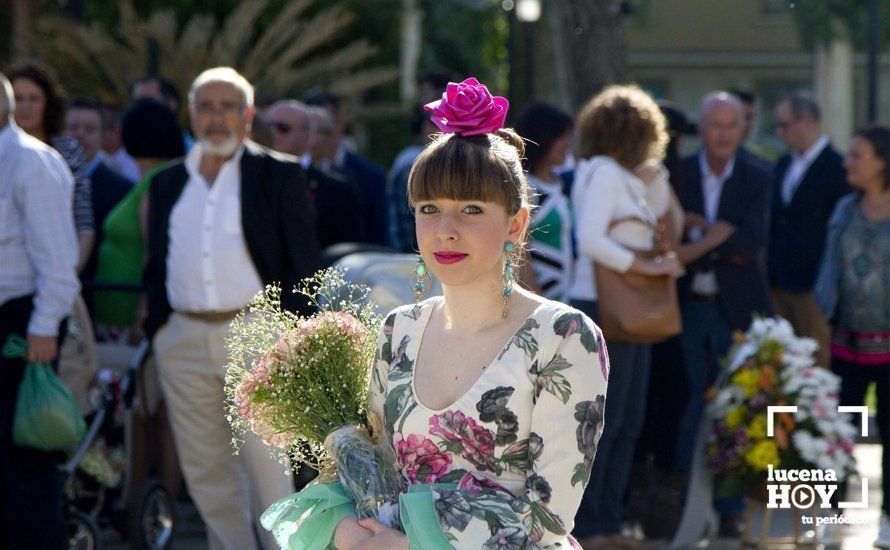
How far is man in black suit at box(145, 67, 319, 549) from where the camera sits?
5.94 m

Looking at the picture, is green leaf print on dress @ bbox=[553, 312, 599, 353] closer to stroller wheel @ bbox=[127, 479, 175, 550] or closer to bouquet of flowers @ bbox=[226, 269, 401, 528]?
bouquet of flowers @ bbox=[226, 269, 401, 528]

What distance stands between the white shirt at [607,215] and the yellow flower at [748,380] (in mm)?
814

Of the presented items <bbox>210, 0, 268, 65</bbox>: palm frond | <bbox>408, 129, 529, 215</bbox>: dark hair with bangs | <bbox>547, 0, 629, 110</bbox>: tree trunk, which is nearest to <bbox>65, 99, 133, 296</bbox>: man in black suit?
<bbox>547, 0, 629, 110</bbox>: tree trunk

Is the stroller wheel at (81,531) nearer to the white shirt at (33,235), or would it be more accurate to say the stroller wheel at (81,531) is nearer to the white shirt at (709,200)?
the white shirt at (33,235)

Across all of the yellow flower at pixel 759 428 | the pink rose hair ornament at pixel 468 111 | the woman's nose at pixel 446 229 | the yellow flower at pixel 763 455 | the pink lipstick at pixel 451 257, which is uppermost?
the pink rose hair ornament at pixel 468 111

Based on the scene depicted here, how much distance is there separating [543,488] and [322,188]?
5677 mm

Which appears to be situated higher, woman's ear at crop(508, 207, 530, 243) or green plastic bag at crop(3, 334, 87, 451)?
woman's ear at crop(508, 207, 530, 243)

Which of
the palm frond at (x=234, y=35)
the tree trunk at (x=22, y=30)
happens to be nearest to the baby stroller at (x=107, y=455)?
the palm frond at (x=234, y=35)

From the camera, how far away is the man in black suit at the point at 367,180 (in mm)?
9930

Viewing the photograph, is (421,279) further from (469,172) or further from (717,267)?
(717,267)

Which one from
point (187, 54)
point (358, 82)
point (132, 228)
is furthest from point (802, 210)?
point (358, 82)

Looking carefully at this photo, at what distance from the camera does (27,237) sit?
18.4 ft

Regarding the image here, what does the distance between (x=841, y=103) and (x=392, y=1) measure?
12.9 m

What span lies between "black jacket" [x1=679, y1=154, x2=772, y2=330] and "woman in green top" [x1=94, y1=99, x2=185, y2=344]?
3.01 metres
